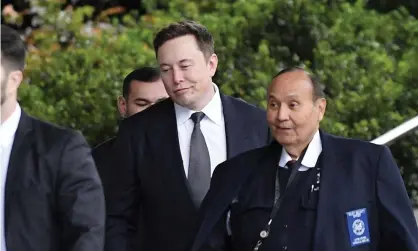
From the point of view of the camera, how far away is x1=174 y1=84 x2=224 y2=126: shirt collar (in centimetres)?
611

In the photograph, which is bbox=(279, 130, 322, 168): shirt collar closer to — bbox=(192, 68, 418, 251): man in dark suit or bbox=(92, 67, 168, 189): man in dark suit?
bbox=(192, 68, 418, 251): man in dark suit

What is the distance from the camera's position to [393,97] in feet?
30.5

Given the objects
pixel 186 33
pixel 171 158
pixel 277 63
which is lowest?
pixel 277 63

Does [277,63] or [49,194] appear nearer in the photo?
[49,194]

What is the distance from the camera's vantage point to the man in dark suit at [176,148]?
598cm

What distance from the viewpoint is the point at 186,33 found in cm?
611

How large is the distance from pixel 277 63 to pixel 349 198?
4.96 metres

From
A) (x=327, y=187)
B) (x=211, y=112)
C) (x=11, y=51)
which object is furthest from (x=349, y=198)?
(x=11, y=51)

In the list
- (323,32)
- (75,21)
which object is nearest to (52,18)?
(75,21)

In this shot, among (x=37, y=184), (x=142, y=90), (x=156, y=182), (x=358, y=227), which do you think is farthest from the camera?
(x=142, y=90)

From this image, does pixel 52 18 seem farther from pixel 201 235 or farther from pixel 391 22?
pixel 201 235

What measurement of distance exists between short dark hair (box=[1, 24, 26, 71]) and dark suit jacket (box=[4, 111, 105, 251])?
183mm

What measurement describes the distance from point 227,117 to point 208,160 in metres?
0.22

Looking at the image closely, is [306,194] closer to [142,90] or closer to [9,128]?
[9,128]
